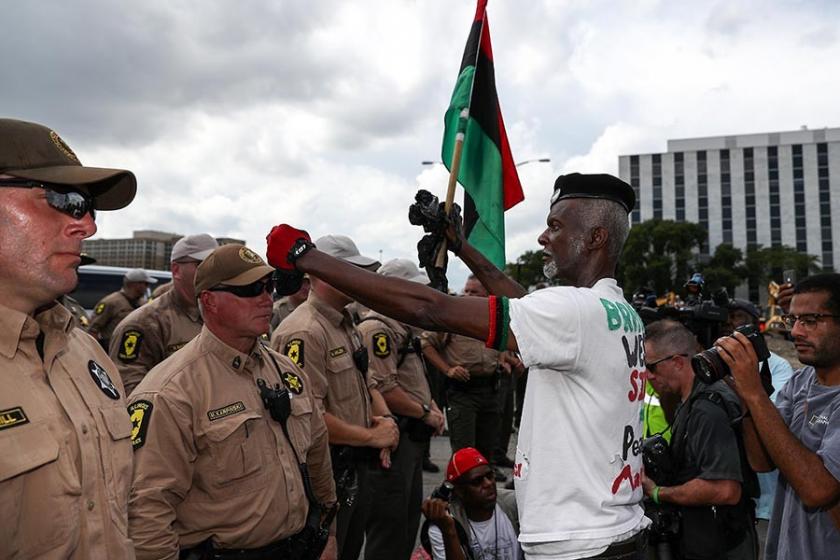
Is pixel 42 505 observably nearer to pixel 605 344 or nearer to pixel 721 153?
pixel 605 344

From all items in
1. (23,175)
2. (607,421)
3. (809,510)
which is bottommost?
(809,510)

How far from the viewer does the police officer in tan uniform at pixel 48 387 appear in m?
1.66

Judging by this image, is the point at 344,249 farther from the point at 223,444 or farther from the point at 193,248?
the point at 223,444

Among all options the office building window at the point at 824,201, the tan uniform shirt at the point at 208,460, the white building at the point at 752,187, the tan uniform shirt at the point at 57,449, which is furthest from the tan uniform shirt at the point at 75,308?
the office building window at the point at 824,201

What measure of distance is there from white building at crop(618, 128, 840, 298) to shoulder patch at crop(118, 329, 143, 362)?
109970mm

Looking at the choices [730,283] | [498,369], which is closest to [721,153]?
[730,283]

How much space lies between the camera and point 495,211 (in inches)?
144

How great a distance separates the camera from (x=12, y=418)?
167 cm

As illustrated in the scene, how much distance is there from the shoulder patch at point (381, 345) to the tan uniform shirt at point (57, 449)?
327 cm

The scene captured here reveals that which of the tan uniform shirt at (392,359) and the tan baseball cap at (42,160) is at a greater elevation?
the tan baseball cap at (42,160)

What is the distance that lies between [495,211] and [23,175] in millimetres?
2415

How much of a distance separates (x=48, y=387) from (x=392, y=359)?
11.9 feet

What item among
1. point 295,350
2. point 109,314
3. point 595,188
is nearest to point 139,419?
point 295,350

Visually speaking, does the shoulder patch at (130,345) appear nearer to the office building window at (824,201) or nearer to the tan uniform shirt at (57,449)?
the tan uniform shirt at (57,449)
